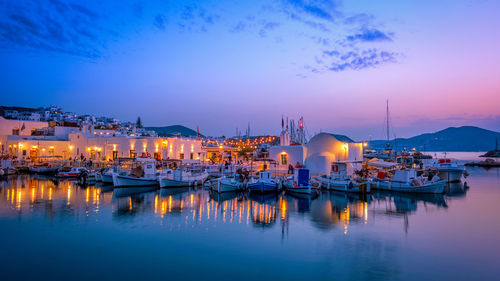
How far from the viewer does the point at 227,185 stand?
88.2 ft

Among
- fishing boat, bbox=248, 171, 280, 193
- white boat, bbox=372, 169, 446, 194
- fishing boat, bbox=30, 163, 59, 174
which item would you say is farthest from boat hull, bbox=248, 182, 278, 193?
fishing boat, bbox=30, 163, 59, 174

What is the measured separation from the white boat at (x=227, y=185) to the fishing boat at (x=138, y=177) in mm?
6920

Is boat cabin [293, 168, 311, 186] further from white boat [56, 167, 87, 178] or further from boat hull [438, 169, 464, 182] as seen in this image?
white boat [56, 167, 87, 178]

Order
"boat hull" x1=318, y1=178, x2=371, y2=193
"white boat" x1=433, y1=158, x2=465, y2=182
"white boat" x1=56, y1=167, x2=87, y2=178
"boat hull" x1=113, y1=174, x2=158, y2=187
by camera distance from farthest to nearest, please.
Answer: "white boat" x1=56, y1=167, x2=87, y2=178 < "white boat" x1=433, y1=158, x2=465, y2=182 < "boat hull" x1=113, y1=174, x2=158, y2=187 < "boat hull" x1=318, y1=178, x2=371, y2=193

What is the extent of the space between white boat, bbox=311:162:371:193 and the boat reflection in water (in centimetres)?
78

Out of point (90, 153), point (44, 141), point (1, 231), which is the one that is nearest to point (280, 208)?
point (1, 231)

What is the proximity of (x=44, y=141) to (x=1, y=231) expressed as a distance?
129ft

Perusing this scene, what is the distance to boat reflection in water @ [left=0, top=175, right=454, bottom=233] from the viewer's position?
17.8m

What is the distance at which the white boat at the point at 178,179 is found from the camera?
2892 cm

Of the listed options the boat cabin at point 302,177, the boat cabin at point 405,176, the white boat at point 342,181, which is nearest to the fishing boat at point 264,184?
the boat cabin at point 302,177

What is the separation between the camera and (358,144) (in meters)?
34.6

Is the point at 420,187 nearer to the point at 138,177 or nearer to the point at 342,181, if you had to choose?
the point at 342,181

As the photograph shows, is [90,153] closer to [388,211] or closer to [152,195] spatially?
[152,195]

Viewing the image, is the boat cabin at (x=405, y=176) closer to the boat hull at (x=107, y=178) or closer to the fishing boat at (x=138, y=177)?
the fishing boat at (x=138, y=177)
